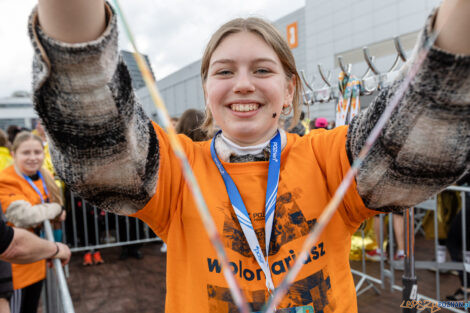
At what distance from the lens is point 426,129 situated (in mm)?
637

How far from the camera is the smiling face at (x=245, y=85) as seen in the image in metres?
0.93

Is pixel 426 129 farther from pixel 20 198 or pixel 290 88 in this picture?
pixel 20 198

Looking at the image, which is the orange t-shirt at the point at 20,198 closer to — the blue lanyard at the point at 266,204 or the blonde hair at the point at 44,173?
the blonde hair at the point at 44,173

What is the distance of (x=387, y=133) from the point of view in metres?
0.69

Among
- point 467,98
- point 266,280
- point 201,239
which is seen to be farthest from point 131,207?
point 467,98

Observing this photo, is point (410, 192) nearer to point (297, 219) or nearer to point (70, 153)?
point (297, 219)

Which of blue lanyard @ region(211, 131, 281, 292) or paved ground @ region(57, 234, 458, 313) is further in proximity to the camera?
paved ground @ region(57, 234, 458, 313)

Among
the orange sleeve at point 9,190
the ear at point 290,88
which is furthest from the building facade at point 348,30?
the ear at point 290,88

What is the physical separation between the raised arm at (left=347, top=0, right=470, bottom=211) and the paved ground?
2.82 m

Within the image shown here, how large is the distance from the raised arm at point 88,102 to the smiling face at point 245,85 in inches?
10.9

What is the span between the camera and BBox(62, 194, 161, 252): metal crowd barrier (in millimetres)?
4711

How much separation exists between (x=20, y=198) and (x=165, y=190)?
240 centimetres

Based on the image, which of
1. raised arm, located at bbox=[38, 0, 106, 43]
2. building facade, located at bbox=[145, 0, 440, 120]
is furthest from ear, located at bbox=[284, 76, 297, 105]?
building facade, located at bbox=[145, 0, 440, 120]

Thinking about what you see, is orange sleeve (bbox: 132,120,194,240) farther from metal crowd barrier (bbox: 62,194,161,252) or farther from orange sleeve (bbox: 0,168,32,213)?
metal crowd barrier (bbox: 62,194,161,252)
